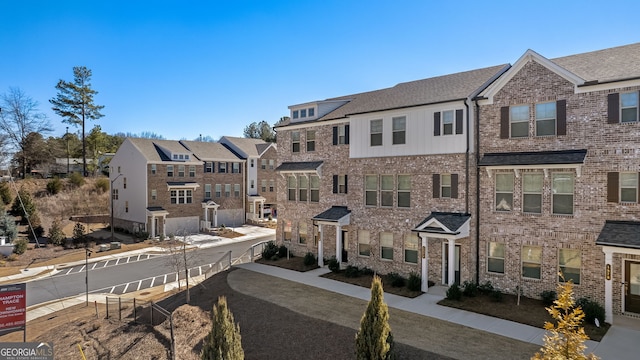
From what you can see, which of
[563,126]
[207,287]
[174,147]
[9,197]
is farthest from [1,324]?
[9,197]

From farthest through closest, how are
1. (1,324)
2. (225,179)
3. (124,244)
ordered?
(225,179) → (124,244) → (1,324)

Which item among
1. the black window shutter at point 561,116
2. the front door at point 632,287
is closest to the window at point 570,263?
the front door at point 632,287

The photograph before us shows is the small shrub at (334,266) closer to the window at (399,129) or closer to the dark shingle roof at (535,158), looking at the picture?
the window at (399,129)

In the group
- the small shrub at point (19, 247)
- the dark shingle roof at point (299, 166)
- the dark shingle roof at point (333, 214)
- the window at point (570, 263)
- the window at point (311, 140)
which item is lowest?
the small shrub at point (19, 247)

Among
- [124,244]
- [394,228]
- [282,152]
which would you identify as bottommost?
[124,244]

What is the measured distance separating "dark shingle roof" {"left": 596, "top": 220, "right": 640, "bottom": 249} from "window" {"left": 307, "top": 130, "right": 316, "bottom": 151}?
51.8ft

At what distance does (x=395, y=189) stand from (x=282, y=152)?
31.5 ft

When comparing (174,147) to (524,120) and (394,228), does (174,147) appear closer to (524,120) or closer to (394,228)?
(394,228)

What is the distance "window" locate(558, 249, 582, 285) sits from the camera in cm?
1505

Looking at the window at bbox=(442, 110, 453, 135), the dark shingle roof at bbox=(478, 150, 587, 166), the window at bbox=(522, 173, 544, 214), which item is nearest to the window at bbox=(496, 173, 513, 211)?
the window at bbox=(522, 173, 544, 214)

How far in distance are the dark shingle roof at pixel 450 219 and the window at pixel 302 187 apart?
30.0 feet

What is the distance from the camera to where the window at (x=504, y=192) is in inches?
661

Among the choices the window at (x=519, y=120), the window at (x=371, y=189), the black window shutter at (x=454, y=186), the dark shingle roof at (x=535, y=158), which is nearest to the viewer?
the dark shingle roof at (x=535, y=158)

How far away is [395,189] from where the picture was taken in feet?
66.3
